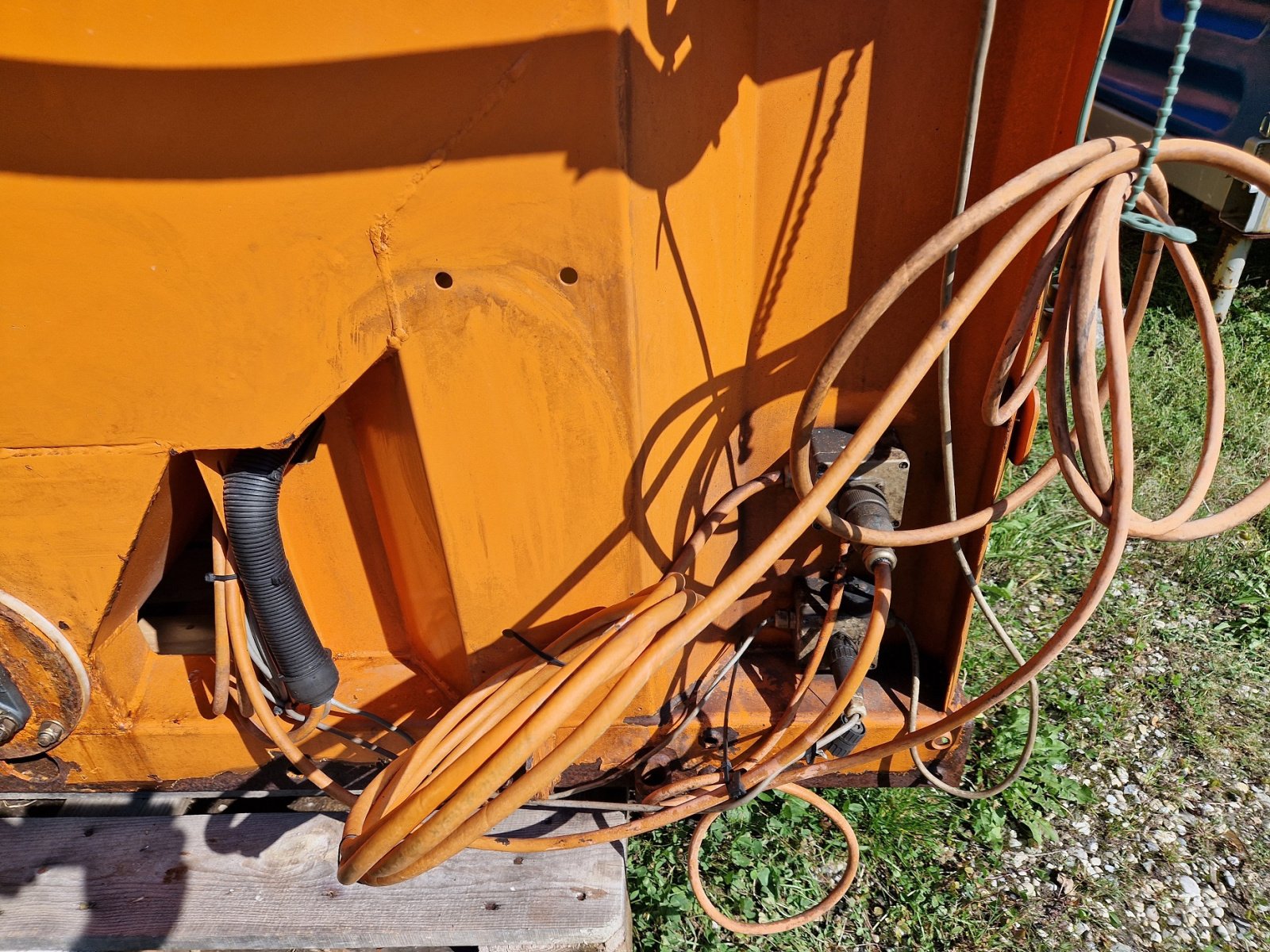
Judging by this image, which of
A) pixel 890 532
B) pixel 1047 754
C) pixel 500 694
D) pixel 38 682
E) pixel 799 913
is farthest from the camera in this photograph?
pixel 1047 754

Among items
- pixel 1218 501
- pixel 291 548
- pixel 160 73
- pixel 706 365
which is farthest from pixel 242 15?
pixel 1218 501

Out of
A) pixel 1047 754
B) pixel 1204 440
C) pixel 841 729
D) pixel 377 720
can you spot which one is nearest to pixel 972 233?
pixel 1204 440

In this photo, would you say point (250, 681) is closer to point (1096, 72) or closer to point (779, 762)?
point (779, 762)

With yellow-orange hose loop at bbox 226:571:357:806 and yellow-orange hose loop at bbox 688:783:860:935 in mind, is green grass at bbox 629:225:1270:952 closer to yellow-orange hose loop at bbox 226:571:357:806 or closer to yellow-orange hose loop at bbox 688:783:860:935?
yellow-orange hose loop at bbox 688:783:860:935

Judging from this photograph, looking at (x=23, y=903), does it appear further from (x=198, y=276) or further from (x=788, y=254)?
(x=788, y=254)

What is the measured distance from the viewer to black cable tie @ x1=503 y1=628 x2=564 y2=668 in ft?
4.35

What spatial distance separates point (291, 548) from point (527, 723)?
0.65m

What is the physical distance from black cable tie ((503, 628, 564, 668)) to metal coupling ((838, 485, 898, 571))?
1.74 feet

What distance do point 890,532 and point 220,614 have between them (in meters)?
1.08

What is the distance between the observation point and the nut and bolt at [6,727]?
55.1 inches

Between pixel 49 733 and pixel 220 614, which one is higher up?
pixel 220 614

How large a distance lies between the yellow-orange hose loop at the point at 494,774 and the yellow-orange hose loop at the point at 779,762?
26 centimetres

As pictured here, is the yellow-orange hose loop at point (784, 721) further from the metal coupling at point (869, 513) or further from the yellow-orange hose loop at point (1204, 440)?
the yellow-orange hose loop at point (1204, 440)

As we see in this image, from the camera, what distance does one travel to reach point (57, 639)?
1383mm
